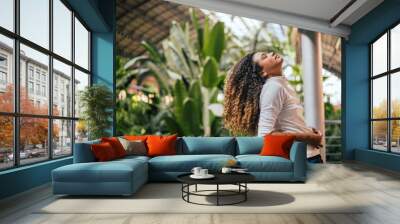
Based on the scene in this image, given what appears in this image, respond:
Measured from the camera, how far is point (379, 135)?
7.38m

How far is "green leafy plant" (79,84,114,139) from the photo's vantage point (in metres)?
6.53

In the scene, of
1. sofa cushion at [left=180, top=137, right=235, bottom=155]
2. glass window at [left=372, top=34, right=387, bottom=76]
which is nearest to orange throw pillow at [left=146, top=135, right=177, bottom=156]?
sofa cushion at [left=180, top=137, right=235, bottom=155]

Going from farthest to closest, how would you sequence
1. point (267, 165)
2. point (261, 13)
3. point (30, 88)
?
point (261, 13) → point (267, 165) → point (30, 88)

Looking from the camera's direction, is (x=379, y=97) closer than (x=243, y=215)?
No

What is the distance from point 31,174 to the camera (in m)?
4.64

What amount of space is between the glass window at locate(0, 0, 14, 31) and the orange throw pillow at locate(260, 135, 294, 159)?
3401mm

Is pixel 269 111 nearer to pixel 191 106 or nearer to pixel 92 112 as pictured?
pixel 191 106

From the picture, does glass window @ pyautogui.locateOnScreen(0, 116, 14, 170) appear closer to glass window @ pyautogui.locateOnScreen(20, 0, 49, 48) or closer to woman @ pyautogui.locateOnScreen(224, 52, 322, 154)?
glass window @ pyautogui.locateOnScreen(20, 0, 49, 48)

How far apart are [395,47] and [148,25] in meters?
8.63

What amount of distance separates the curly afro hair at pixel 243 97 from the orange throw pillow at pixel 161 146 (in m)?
→ 2.32

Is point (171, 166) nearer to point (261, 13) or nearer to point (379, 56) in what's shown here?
point (261, 13)

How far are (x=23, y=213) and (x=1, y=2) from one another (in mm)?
2194

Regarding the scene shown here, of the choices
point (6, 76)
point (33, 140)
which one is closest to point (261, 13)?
point (33, 140)

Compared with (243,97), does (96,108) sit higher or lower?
lower
